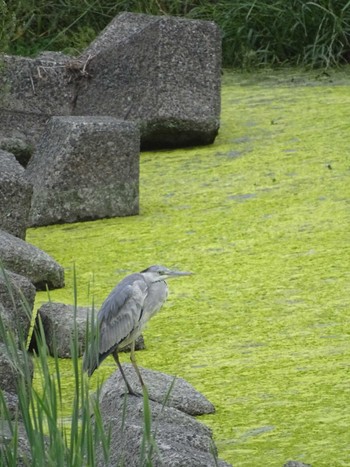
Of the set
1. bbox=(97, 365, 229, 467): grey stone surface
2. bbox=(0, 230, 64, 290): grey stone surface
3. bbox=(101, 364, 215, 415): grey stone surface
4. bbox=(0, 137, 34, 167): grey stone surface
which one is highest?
bbox=(97, 365, 229, 467): grey stone surface

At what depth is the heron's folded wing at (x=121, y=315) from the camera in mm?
4246

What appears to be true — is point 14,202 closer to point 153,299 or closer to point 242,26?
point 153,299

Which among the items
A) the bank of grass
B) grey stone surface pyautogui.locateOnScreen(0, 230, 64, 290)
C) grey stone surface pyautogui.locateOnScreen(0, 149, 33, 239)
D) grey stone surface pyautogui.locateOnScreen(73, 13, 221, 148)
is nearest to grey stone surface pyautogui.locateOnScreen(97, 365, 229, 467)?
grey stone surface pyautogui.locateOnScreen(0, 230, 64, 290)

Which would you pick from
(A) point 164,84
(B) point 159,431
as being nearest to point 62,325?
(B) point 159,431

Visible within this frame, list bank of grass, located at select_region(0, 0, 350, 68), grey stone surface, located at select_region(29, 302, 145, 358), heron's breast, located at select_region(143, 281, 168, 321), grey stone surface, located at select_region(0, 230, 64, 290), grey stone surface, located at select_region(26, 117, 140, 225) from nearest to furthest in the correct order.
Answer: heron's breast, located at select_region(143, 281, 168, 321), grey stone surface, located at select_region(29, 302, 145, 358), grey stone surface, located at select_region(0, 230, 64, 290), grey stone surface, located at select_region(26, 117, 140, 225), bank of grass, located at select_region(0, 0, 350, 68)

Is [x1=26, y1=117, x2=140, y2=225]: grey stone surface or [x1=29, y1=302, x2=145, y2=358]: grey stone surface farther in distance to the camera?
[x1=26, y1=117, x2=140, y2=225]: grey stone surface

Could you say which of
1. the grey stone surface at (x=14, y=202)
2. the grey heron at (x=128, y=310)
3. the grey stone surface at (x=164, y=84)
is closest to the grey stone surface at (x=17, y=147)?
the grey stone surface at (x=164, y=84)

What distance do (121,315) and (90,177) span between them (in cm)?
294

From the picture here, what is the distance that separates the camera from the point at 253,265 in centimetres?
598

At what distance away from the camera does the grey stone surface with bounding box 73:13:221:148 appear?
8312mm

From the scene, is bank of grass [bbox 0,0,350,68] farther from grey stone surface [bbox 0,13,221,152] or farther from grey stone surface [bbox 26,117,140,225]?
grey stone surface [bbox 26,117,140,225]

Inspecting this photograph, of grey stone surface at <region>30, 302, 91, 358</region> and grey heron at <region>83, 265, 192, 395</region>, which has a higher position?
grey heron at <region>83, 265, 192, 395</region>

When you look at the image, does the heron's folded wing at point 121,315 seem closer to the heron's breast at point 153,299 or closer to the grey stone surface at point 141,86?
the heron's breast at point 153,299

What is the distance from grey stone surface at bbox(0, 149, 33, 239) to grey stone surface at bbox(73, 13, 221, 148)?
2057mm
